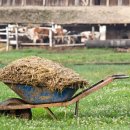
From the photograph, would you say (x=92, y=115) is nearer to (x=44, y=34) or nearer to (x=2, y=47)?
(x=2, y=47)

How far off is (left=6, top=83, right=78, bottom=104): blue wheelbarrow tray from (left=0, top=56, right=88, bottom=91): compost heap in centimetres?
13

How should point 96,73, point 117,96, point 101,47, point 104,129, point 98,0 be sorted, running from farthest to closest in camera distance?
point 98,0, point 101,47, point 96,73, point 117,96, point 104,129

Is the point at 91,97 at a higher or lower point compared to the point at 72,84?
lower

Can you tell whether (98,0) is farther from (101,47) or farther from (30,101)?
(30,101)

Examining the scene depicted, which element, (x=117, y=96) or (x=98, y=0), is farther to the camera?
(x=98, y=0)

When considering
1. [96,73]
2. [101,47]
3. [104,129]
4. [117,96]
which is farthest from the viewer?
[101,47]

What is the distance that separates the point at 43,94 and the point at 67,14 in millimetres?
47836

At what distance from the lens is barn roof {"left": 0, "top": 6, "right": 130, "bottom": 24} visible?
201 feet

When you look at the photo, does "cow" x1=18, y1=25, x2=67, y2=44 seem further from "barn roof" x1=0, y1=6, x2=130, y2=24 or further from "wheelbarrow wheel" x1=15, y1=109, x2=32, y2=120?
"wheelbarrow wheel" x1=15, y1=109, x2=32, y2=120

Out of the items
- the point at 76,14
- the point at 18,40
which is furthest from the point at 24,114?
the point at 76,14

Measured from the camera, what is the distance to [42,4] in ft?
216

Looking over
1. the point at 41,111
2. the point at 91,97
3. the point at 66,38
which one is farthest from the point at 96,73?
the point at 66,38

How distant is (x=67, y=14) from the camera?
6269 cm

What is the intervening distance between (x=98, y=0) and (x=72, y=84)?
166 ft
